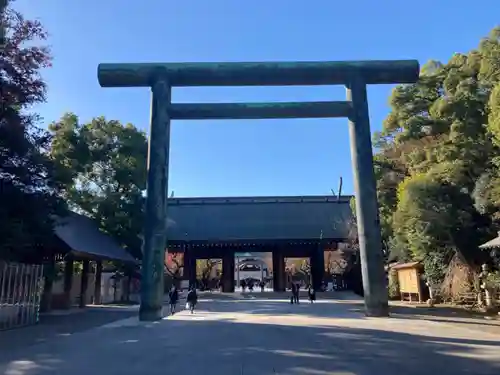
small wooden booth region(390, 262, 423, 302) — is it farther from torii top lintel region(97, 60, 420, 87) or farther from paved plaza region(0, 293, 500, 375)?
paved plaza region(0, 293, 500, 375)

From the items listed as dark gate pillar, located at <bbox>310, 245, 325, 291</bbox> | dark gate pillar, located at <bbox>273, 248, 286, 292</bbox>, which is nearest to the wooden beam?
dark gate pillar, located at <bbox>310, 245, 325, 291</bbox>

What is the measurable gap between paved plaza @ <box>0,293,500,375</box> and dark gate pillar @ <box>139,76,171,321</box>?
5.88 ft

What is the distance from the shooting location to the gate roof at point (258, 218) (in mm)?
36125

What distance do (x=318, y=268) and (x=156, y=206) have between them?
81.3 ft

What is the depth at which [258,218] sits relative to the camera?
125ft

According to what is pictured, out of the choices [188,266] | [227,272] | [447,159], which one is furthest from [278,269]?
[447,159]

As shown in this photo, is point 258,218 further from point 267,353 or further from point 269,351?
point 267,353

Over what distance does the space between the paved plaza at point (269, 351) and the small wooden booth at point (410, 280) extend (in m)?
14.2

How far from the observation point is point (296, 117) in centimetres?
1667

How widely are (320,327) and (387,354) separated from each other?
193 inches

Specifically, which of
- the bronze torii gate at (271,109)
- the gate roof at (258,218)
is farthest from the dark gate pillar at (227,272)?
the bronze torii gate at (271,109)

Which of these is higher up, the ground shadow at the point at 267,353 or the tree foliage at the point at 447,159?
the tree foliage at the point at 447,159

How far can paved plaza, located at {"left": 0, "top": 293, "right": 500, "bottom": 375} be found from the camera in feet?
22.9

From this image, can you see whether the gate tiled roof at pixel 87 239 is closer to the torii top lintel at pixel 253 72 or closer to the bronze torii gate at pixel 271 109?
the bronze torii gate at pixel 271 109
